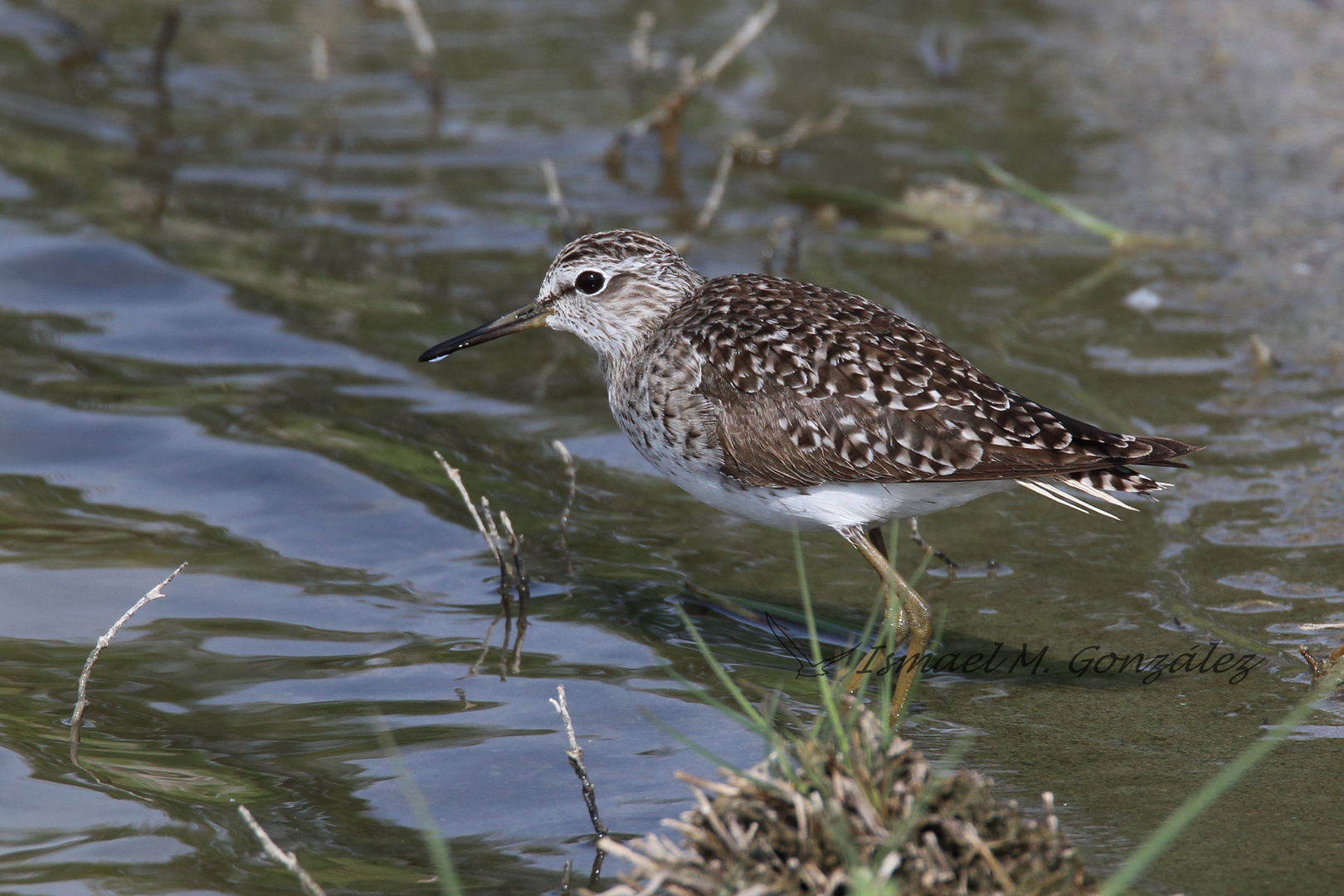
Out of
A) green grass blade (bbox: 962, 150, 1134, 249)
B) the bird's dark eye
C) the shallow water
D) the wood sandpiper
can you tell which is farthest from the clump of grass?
green grass blade (bbox: 962, 150, 1134, 249)

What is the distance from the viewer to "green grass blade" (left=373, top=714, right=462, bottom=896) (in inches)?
143

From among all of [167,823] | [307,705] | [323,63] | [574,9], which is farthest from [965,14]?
[167,823]

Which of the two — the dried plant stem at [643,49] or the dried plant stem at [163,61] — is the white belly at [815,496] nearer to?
the dried plant stem at [643,49]

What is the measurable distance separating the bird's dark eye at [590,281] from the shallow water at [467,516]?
3.70 feet

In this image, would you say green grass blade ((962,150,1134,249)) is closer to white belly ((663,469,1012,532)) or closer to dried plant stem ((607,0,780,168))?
dried plant stem ((607,0,780,168))

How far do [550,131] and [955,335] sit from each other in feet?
16.3

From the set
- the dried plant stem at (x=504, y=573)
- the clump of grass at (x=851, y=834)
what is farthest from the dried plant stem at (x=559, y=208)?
the clump of grass at (x=851, y=834)

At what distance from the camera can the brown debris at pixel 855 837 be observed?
3574mm

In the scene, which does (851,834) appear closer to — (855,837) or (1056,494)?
(855,837)

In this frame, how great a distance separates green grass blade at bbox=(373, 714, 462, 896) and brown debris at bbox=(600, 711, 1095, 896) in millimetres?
437

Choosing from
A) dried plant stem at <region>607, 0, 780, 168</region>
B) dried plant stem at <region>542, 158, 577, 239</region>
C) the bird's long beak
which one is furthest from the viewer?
dried plant stem at <region>607, 0, 780, 168</region>

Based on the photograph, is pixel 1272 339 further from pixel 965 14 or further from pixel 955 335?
pixel 965 14

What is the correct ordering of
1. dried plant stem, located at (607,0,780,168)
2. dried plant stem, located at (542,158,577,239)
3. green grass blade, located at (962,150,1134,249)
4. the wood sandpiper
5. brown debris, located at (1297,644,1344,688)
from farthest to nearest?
dried plant stem, located at (607,0,780,168) < dried plant stem, located at (542,158,577,239) < green grass blade, located at (962,150,1134,249) < the wood sandpiper < brown debris, located at (1297,644,1344,688)

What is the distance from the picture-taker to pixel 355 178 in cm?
1159
